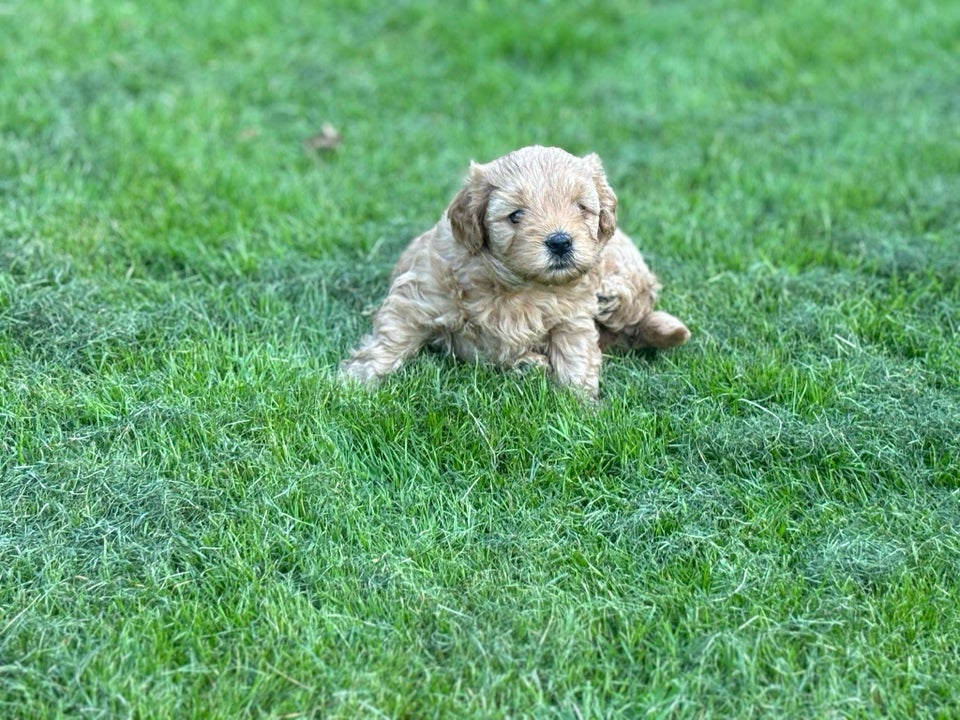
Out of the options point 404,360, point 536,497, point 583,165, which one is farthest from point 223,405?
point 583,165

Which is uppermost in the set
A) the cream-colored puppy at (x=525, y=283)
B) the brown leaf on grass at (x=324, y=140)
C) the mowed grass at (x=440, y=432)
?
the cream-colored puppy at (x=525, y=283)

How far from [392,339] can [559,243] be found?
964 millimetres

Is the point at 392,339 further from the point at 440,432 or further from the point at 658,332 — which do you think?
the point at 658,332

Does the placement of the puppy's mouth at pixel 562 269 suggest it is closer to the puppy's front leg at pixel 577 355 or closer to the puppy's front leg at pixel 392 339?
the puppy's front leg at pixel 577 355

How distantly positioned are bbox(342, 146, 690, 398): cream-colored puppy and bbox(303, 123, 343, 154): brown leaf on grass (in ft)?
8.49

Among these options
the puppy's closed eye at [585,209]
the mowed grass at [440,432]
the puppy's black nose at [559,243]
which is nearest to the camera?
the mowed grass at [440,432]

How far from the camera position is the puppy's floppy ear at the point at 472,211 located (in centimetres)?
514

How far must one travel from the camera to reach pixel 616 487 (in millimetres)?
4781

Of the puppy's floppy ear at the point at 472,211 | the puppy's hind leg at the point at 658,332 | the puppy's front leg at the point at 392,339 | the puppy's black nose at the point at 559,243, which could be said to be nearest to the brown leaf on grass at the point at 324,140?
the puppy's front leg at the point at 392,339

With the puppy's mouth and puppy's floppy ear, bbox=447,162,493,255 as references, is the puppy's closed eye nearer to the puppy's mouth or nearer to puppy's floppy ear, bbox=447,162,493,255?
the puppy's mouth

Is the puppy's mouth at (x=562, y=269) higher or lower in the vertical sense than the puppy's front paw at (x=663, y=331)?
higher

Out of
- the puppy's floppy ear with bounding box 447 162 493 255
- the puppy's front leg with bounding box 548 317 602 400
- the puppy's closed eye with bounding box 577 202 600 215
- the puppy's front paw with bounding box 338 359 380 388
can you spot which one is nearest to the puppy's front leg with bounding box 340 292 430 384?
the puppy's front paw with bounding box 338 359 380 388

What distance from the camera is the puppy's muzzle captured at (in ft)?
16.3

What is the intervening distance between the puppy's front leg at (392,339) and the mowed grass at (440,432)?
173 millimetres
